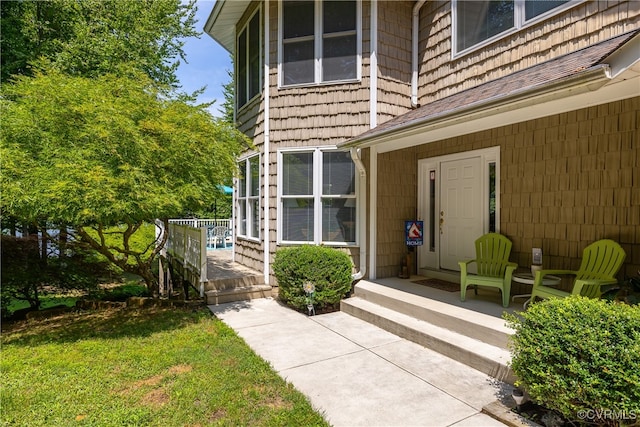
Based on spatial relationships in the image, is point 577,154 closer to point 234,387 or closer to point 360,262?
point 360,262

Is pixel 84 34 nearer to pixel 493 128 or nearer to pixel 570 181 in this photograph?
pixel 493 128

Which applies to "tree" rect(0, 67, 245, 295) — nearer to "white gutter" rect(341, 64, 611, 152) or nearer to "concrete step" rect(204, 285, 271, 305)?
"concrete step" rect(204, 285, 271, 305)

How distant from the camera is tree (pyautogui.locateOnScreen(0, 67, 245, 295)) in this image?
3.90 m

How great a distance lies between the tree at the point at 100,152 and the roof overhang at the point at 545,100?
2747mm

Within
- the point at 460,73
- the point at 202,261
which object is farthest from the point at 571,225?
the point at 202,261

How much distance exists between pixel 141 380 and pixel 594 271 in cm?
509

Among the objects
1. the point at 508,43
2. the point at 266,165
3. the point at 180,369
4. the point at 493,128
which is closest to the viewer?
the point at 180,369

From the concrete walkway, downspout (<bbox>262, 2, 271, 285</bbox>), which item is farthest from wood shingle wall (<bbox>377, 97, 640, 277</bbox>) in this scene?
downspout (<bbox>262, 2, 271, 285</bbox>)

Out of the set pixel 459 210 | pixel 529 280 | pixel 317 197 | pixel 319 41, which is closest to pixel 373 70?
pixel 319 41

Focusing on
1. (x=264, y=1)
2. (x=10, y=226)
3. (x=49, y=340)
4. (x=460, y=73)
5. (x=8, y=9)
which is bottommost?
(x=49, y=340)

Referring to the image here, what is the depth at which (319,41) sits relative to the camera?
649 cm

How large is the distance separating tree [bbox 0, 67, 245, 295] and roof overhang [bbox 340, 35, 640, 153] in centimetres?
275

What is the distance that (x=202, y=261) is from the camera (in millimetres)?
6059

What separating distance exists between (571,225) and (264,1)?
663 cm
